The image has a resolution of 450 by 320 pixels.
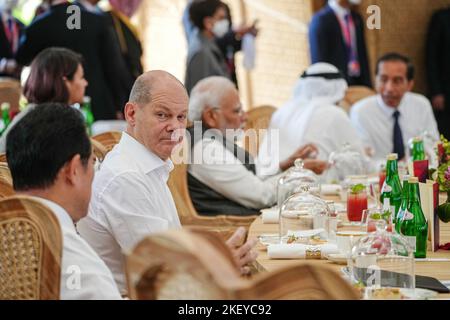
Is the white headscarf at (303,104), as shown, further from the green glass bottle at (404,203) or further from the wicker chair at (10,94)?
the green glass bottle at (404,203)

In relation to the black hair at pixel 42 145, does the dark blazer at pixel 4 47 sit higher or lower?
higher

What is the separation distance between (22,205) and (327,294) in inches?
30.0

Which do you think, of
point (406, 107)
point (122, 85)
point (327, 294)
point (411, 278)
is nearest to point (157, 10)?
point (122, 85)

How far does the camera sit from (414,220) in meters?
3.26

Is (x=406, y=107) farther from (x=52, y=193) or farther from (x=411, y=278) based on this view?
(x=52, y=193)

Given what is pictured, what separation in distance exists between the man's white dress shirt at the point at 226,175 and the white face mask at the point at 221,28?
2.59m

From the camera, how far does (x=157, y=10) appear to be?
9.69m

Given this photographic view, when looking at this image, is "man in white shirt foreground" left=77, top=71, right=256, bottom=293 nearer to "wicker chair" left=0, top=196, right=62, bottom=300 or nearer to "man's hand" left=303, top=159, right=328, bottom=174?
"wicker chair" left=0, top=196, right=62, bottom=300

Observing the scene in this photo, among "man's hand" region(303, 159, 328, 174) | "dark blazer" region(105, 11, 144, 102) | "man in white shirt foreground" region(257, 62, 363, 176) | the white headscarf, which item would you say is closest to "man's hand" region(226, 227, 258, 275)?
"man's hand" region(303, 159, 328, 174)

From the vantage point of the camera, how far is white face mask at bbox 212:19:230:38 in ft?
24.5

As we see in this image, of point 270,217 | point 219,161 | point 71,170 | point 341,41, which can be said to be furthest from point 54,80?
point 341,41

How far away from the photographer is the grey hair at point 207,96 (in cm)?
505

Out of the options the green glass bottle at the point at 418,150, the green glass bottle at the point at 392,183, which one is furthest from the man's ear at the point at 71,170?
the green glass bottle at the point at 418,150

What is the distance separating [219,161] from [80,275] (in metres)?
2.80
